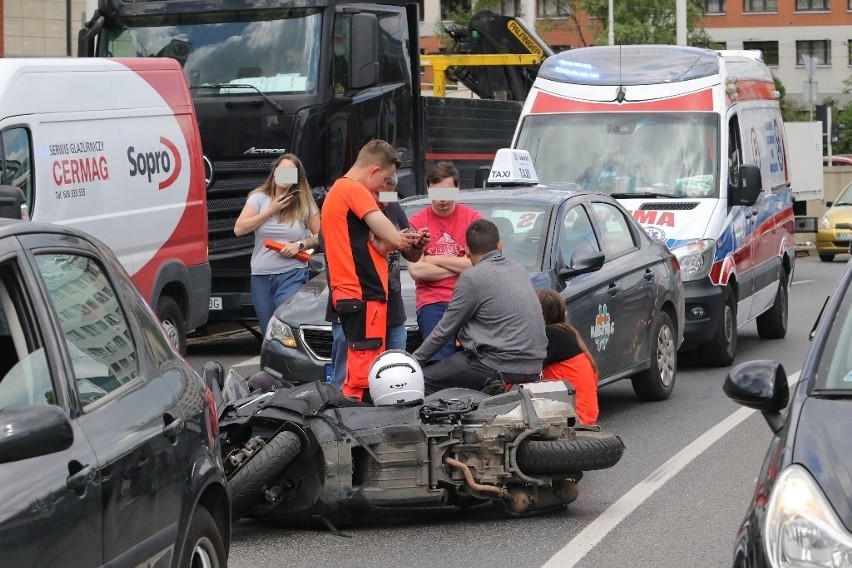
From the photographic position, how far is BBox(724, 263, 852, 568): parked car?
4.36 metres

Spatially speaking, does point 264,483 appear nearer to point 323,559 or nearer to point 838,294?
point 323,559

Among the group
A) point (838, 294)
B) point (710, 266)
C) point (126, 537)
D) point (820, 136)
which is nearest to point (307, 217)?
point (710, 266)

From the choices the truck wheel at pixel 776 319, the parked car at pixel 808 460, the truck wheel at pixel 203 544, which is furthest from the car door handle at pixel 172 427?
the truck wheel at pixel 776 319

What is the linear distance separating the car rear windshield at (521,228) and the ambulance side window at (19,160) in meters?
2.47

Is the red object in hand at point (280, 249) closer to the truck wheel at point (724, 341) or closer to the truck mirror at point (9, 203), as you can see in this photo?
the truck wheel at point (724, 341)

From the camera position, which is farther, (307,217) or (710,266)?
(710,266)

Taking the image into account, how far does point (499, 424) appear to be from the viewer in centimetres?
775

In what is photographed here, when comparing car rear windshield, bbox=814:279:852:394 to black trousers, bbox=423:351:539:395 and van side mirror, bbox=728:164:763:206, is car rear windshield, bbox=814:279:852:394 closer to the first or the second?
black trousers, bbox=423:351:539:395

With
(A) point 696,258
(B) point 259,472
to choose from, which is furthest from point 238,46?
(B) point 259,472

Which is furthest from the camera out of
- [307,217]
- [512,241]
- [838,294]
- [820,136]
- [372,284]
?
[820,136]

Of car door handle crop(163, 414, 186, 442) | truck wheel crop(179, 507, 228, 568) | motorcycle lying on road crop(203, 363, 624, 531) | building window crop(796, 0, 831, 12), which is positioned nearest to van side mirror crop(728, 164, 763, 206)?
motorcycle lying on road crop(203, 363, 624, 531)

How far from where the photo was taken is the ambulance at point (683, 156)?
14031 mm

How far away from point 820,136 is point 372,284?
2291 centimetres

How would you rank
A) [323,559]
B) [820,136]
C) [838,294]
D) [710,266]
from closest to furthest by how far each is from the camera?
[838,294]
[323,559]
[710,266]
[820,136]
